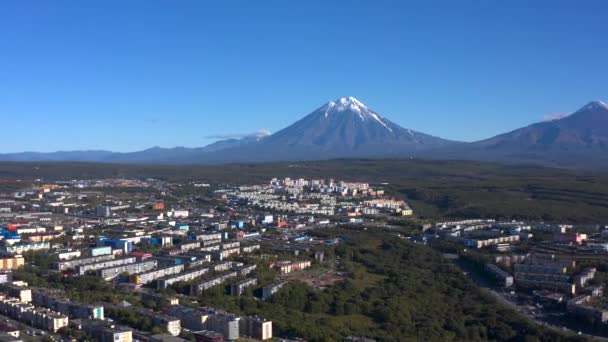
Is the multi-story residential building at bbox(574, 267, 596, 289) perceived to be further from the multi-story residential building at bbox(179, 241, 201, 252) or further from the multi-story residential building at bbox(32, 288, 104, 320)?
the multi-story residential building at bbox(179, 241, 201, 252)

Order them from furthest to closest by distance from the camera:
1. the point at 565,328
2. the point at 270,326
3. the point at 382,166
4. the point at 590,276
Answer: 1. the point at 382,166
2. the point at 590,276
3. the point at 565,328
4. the point at 270,326

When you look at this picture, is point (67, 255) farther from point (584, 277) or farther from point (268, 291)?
point (584, 277)

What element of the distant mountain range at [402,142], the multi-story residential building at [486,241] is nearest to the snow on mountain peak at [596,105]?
the distant mountain range at [402,142]

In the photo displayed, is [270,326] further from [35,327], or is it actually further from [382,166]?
[382,166]

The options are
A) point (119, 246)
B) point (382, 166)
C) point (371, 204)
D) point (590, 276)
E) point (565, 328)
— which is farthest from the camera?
point (382, 166)

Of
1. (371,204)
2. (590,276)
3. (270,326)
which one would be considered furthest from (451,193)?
(270,326)

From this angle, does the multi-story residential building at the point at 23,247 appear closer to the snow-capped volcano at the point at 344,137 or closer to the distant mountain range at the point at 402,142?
the distant mountain range at the point at 402,142
